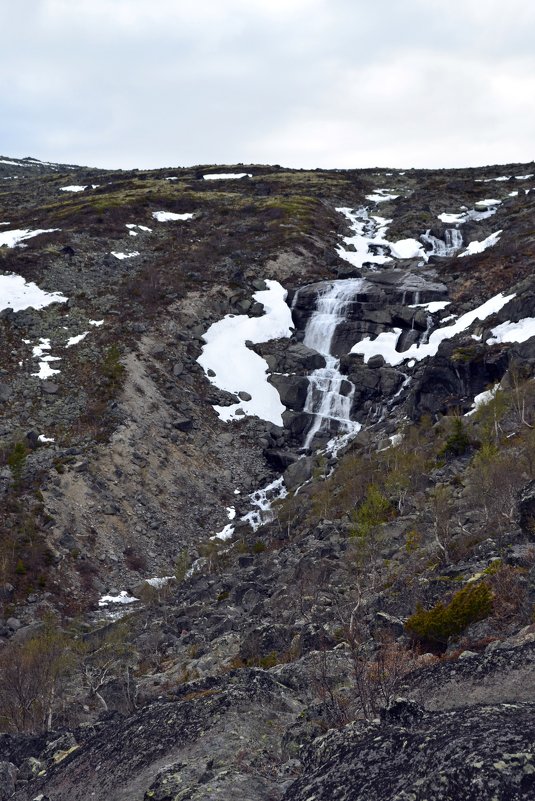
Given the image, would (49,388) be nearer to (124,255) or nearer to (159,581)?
(159,581)

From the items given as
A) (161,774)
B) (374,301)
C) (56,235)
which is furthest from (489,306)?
(161,774)

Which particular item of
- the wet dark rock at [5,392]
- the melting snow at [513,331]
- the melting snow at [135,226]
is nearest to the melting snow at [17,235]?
the melting snow at [135,226]

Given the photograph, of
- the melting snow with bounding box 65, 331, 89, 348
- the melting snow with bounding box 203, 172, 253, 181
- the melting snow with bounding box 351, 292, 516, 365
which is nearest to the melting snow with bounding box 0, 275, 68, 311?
the melting snow with bounding box 65, 331, 89, 348

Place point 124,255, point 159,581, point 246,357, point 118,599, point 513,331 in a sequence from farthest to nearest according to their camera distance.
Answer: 1. point 124,255
2. point 246,357
3. point 513,331
4. point 159,581
5. point 118,599

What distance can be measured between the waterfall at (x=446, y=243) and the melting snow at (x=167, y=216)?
33.9 m

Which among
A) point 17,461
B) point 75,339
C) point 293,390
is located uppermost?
point 75,339

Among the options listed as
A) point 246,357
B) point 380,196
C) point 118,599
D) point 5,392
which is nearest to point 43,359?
point 5,392

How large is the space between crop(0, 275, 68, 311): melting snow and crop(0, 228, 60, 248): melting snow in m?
11.7

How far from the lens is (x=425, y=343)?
2675 inches

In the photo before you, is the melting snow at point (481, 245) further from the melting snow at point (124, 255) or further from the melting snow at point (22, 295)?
the melting snow at point (22, 295)

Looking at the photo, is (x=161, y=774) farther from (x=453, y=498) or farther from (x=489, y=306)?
(x=489, y=306)

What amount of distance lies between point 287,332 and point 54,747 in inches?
2359

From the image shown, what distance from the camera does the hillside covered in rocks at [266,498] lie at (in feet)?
45.4

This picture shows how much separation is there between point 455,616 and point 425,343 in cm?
5209
